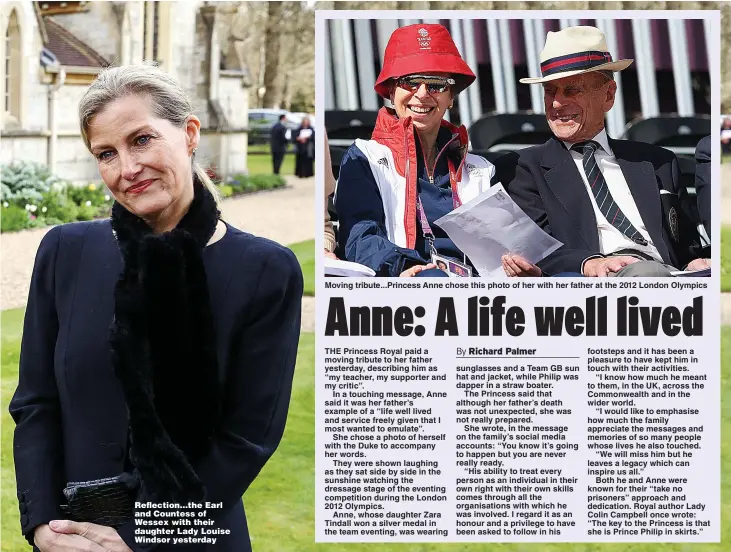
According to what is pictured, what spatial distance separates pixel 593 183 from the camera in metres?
4.93

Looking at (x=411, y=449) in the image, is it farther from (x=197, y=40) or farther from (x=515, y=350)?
(x=197, y=40)

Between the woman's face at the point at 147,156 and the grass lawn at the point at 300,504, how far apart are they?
1.30 metres

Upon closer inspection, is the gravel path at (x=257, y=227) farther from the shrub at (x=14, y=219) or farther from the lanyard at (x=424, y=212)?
the lanyard at (x=424, y=212)

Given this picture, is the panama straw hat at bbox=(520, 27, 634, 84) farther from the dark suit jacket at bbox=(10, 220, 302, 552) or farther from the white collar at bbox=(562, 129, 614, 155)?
the dark suit jacket at bbox=(10, 220, 302, 552)

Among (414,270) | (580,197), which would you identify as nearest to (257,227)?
(414,270)

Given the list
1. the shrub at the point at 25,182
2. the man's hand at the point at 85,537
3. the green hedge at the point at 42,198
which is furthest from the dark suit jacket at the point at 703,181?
the shrub at the point at 25,182

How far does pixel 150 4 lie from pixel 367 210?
1.64m

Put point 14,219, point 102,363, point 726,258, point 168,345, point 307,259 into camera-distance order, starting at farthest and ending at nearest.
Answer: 1. point 726,258
2. point 14,219
3. point 307,259
4. point 168,345
5. point 102,363

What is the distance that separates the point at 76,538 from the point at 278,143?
89.8 inches

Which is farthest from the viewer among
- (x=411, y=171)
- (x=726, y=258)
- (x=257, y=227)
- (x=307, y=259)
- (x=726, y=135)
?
(x=726, y=258)

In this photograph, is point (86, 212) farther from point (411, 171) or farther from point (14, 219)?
point (411, 171)

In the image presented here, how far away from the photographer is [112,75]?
406 cm

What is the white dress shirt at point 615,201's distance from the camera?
4891mm

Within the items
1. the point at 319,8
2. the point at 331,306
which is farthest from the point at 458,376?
the point at 319,8
